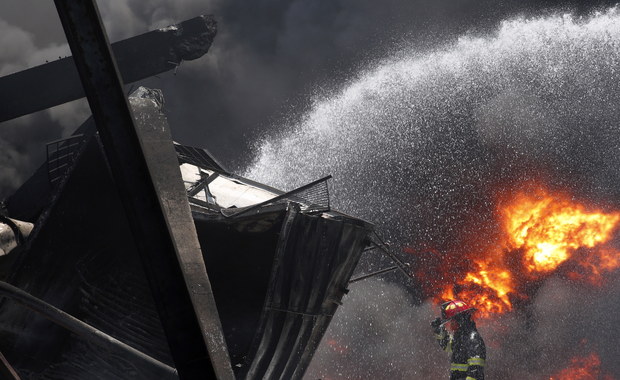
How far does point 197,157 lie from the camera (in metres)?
9.30

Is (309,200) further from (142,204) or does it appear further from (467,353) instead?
(142,204)

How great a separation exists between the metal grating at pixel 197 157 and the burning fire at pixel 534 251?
11.6 meters

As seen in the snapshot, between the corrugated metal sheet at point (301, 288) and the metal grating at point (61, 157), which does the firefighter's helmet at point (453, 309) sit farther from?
the metal grating at point (61, 157)

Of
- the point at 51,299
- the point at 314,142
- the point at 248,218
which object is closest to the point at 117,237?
the point at 51,299

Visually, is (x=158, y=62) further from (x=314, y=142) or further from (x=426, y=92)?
(x=426, y=92)

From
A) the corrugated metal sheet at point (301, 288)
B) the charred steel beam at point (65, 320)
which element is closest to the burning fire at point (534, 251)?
the corrugated metal sheet at point (301, 288)

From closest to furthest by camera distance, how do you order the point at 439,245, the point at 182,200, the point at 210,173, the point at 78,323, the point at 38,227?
the point at 78,323
the point at 38,227
the point at 182,200
the point at 210,173
the point at 439,245

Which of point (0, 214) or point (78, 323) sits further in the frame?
point (0, 214)

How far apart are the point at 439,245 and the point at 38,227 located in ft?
56.7

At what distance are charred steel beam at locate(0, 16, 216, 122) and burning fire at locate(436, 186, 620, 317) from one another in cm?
1291

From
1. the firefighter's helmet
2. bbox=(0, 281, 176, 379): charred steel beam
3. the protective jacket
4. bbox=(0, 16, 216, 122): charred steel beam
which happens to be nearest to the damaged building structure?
bbox=(0, 281, 176, 379): charred steel beam

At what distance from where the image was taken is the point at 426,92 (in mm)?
22516

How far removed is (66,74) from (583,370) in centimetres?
1876

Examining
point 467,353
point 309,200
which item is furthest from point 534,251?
point 309,200
